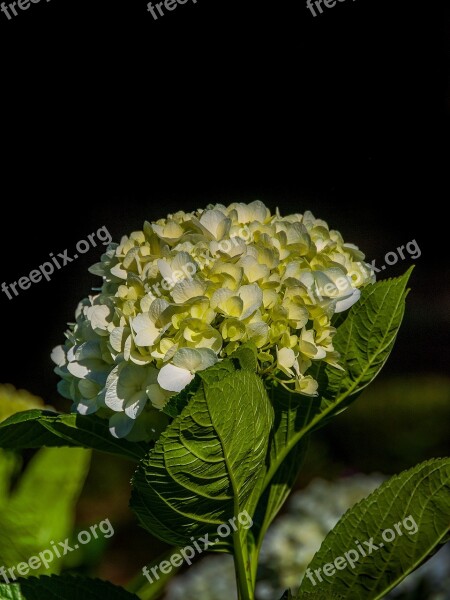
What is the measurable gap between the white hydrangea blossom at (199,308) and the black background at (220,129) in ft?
3.80

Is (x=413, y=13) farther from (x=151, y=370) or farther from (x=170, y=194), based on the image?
(x=151, y=370)

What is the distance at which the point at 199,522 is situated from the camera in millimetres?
630

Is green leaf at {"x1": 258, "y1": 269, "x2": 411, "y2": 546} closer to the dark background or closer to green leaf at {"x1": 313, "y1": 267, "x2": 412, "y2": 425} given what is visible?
green leaf at {"x1": 313, "y1": 267, "x2": 412, "y2": 425}

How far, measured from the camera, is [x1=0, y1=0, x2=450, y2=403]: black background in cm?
179

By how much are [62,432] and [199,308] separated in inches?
7.2

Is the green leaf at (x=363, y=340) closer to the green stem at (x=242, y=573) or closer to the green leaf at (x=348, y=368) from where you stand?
the green leaf at (x=348, y=368)

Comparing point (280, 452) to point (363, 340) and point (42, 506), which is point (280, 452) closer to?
point (363, 340)

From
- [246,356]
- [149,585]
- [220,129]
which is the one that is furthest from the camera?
[220,129]

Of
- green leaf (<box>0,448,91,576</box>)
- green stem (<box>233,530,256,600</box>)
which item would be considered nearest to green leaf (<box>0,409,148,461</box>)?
green stem (<box>233,530,256,600</box>)

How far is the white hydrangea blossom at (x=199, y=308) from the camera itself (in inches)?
23.1

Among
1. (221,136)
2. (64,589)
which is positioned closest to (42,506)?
(64,589)

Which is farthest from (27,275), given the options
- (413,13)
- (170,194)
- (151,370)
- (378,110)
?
(151,370)

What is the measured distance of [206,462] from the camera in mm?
583

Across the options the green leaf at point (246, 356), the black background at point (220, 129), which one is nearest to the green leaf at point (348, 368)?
the green leaf at point (246, 356)
